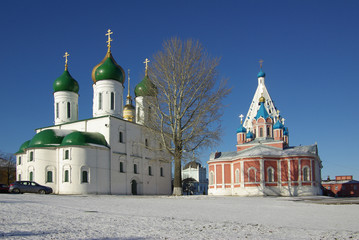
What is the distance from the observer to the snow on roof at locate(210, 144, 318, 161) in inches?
1422

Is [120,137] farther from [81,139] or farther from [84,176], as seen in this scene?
[84,176]

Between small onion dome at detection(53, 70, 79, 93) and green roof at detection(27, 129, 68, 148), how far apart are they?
637 cm

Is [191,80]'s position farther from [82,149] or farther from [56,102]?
[56,102]

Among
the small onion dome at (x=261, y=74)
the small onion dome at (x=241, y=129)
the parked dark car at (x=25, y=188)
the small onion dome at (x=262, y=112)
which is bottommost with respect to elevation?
the parked dark car at (x=25, y=188)

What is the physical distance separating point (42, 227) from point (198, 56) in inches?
777

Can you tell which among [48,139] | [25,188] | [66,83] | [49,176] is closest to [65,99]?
[66,83]

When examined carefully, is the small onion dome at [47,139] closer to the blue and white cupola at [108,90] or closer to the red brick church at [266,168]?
the blue and white cupola at [108,90]

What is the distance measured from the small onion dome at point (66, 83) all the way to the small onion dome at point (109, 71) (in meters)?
2.48

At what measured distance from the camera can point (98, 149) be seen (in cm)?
3216

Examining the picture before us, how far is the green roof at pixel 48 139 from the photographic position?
3225cm

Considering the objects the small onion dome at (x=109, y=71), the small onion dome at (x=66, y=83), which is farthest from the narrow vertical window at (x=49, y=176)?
the small onion dome at (x=109, y=71)

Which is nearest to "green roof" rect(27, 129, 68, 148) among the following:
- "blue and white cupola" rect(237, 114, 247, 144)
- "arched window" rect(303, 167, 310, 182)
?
"blue and white cupola" rect(237, 114, 247, 144)

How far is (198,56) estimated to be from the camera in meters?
25.4

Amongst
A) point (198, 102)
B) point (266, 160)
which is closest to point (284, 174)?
point (266, 160)
